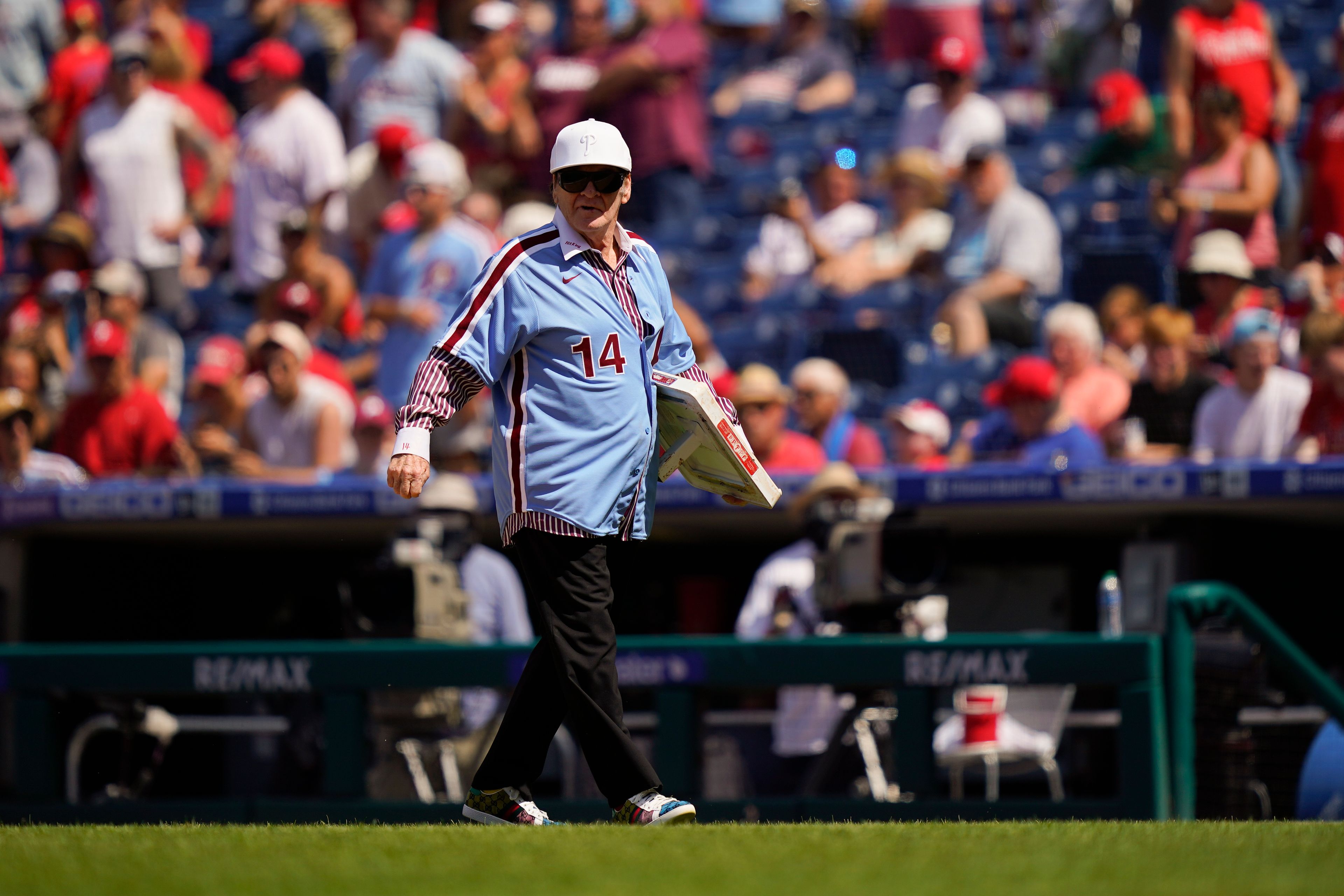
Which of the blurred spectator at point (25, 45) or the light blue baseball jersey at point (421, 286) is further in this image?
the blurred spectator at point (25, 45)

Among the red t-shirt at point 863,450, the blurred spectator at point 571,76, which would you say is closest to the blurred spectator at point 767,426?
the red t-shirt at point 863,450

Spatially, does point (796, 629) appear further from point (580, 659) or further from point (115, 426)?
point (115, 426)

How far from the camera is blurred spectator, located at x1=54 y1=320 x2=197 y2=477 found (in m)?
9.26

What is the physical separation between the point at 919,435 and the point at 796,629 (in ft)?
5.25

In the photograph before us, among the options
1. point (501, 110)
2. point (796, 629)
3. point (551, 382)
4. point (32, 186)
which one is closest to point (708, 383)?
point (551, 382)

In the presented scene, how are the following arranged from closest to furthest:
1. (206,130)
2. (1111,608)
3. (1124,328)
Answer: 1. (1111,608)
2. (1124,328)
3. (206,130)

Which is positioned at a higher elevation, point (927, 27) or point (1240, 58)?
point (927, 27)

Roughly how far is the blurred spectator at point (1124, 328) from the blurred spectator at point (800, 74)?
3.15m

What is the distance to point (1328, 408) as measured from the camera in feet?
25.7

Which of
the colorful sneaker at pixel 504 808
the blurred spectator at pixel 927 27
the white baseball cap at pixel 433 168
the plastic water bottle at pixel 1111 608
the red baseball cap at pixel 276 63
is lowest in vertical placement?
the colorful sneaker at pixel 504 808

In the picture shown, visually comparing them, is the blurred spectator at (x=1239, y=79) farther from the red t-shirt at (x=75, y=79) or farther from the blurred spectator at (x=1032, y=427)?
the red t-shirt at (x=75, y=79)

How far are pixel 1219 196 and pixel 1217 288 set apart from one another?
31.8 inches

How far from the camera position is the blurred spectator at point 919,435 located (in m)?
8.61

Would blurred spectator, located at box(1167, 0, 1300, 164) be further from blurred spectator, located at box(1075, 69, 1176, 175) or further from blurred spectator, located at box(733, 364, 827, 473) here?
blurred spectator, located at box(733, 364, 827, 473)
